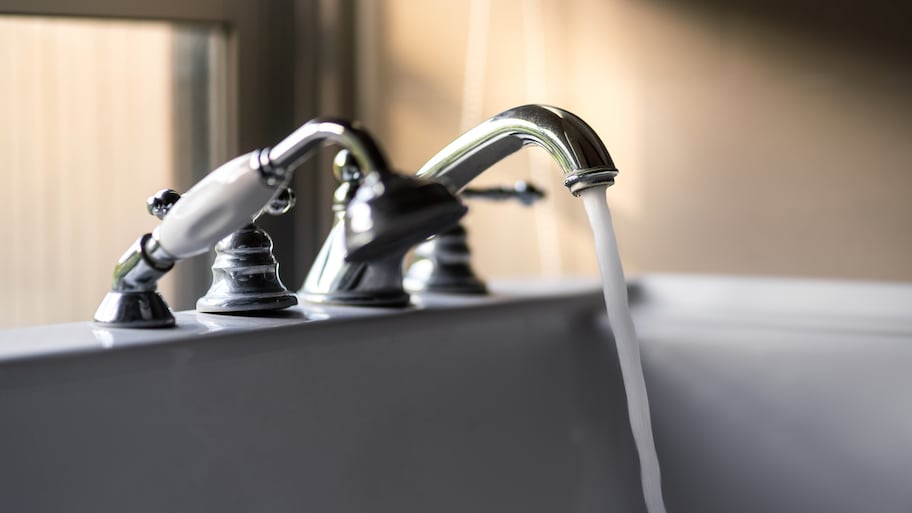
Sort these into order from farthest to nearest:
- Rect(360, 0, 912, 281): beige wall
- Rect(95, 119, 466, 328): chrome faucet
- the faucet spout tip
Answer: Rect(360, 0, 912, 281): beige wall
the faucet spout tip
Rect(95, 119, 466, 328): chrome faucet

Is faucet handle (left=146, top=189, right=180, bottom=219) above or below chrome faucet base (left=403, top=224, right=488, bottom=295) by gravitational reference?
above

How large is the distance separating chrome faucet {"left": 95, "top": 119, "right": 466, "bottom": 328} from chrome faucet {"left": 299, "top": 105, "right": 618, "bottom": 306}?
23 millimetres

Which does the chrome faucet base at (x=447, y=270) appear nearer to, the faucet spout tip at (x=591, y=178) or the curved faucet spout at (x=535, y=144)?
the curved faucet spout at (x=535, y=144)

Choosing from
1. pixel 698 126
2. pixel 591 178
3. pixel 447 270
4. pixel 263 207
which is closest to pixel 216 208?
pixel 263 207

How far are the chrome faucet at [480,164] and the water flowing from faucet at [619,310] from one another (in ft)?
0.04

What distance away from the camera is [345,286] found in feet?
1.81

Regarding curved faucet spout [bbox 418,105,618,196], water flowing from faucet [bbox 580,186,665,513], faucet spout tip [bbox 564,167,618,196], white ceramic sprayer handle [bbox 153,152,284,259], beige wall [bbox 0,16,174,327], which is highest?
beige wall [bbox 0,16,174,327]

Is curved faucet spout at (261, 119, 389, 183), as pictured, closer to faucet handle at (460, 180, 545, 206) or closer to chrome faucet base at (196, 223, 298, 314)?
chrome faucet base at (196, 223, 298, 314)

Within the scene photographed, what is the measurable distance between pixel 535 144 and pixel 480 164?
2.1 inches

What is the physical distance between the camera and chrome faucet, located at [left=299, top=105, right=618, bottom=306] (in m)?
0.42

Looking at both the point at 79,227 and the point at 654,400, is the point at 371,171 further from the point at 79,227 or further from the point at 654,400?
the point at 79,227

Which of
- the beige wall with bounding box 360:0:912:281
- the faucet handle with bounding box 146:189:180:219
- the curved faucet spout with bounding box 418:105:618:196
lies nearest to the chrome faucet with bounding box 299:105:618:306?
the curved faucet spout with bounding box 418:105:618:196

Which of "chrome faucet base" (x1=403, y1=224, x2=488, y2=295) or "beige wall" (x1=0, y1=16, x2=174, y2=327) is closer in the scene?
"chrome faucet base" (x1=403, y1=224, x2=488, y2=295)

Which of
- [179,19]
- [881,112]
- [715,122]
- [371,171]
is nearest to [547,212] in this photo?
[715,122]
